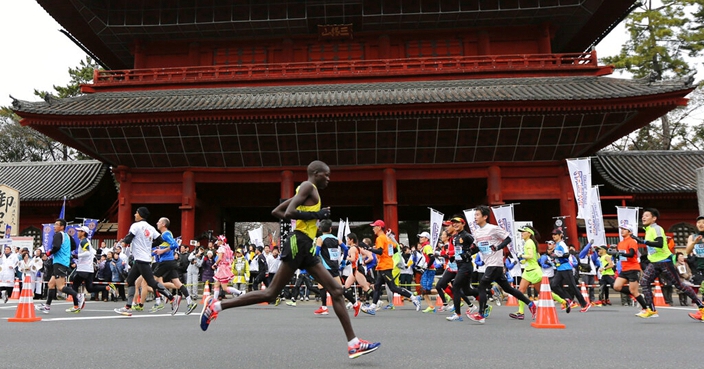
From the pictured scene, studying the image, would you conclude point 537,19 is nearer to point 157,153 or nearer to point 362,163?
point 362,163

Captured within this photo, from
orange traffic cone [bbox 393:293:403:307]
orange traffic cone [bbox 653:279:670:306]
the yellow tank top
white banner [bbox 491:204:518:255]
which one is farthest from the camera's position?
white banner [bbox 491:204:518:255]

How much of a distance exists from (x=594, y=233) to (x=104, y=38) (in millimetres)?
21001

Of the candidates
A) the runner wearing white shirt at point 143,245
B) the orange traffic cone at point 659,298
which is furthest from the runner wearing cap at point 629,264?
the runner wearing white shirt at point 143,245

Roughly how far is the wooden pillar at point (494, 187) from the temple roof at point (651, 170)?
5.07 metres

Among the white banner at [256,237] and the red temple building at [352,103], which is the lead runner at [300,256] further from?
the white banner at [256,237]

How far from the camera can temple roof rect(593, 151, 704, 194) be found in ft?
70.5

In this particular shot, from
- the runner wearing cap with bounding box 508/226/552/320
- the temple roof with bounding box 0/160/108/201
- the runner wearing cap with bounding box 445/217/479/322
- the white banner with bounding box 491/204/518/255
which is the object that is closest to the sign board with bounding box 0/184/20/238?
the temple roof with bounding box 0/160/108/201

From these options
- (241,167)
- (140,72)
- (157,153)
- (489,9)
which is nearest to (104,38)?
(140,72)

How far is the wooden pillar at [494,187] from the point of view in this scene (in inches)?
778

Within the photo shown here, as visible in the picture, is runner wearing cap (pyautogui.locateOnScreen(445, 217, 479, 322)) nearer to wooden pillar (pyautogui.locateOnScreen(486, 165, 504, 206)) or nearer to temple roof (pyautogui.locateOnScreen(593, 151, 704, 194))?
wooden pillar (pyautogui.locateOnScreen(486, 165, 504, 206))

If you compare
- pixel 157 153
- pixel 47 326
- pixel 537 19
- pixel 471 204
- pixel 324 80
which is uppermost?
pixel 537 19

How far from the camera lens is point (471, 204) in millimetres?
23766

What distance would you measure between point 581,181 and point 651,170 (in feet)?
24.4

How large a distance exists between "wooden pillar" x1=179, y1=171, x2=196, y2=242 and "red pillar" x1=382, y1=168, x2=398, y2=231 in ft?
24.4
